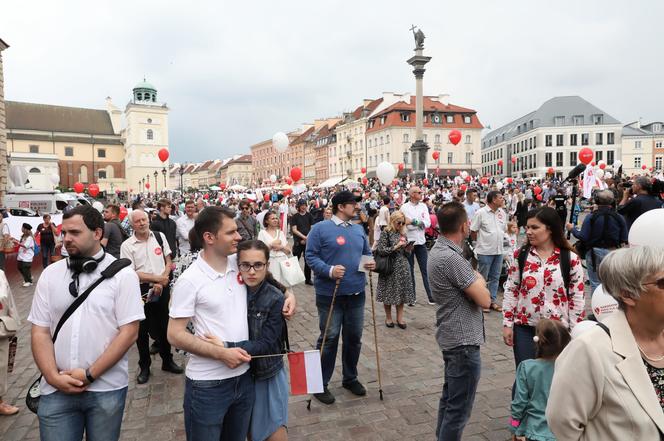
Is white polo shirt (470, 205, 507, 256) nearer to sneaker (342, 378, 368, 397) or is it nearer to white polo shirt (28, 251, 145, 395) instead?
sneaker (342, 378, 368, 397)

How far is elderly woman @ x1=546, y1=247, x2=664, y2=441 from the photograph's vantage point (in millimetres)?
1527

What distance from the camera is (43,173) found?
5759cm

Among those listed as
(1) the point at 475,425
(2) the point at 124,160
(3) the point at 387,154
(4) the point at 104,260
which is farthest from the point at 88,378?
(2) the point at 124,160

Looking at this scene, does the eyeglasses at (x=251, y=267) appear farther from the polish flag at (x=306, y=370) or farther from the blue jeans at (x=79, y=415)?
the blue jeans at (x=79, y=415)

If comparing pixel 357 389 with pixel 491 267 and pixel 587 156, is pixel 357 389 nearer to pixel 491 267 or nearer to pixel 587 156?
pixel 491 267

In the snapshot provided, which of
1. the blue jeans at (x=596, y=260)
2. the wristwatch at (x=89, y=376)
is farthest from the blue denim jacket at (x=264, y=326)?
the blue jeans at (x=596, y=260)

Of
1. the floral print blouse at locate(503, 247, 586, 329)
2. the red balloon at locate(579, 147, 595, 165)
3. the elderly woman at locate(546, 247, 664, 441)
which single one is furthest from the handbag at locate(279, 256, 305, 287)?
the red balloon at locate(579, 147, 595, 165)

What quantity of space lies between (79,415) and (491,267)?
6356 mm

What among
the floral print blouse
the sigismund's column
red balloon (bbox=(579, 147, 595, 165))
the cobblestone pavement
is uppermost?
the sigismund's column

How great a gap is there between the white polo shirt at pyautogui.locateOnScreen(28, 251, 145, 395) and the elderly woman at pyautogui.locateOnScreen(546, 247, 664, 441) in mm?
2211

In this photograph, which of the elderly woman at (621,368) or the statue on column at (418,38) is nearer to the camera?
the elderly woman at (621,368)

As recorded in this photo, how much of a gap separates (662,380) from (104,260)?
2.74 meters

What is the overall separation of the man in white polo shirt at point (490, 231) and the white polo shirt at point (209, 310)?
535cm

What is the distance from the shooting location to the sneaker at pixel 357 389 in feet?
14.8
